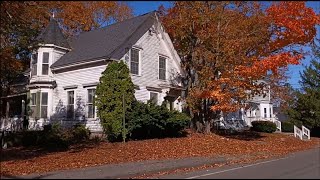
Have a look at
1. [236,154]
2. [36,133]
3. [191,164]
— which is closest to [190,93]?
[236,154]

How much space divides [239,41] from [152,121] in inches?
278

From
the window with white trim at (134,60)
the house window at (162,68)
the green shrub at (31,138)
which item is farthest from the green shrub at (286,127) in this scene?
the green shrub at (31,138)

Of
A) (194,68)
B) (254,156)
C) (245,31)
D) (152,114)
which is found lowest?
(254,156)

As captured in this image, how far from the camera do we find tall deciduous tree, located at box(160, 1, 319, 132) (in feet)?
73.3

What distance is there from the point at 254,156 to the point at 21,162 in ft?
33.9

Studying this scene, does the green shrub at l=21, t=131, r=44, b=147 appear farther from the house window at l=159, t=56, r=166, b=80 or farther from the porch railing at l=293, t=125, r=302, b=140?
the porch railing at l=293, t=125, r=302, b=140

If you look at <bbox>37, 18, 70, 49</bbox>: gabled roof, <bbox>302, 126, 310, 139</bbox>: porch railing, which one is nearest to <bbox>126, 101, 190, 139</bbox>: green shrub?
<bbox>37, 18, 70, 49</bbox>: gabled roof

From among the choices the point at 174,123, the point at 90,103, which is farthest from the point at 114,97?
the point at 90,103

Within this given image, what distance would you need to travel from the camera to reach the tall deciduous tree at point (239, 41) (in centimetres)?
2234

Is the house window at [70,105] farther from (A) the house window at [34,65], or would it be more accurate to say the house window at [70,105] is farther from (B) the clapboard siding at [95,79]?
(A) the house window at [34,65]

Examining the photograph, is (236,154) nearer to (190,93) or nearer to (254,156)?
(254,156)

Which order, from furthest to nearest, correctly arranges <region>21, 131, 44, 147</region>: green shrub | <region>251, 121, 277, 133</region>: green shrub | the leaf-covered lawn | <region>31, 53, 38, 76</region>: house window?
<region>251, 121, 277, 133</region>: green shrub < <region>31, 53, 38, 76</region>: house window < <region>21, 131, 44, 147</region>: green shrub < the leaf-covered lawn

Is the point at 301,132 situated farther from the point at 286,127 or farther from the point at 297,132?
the point at 286,127

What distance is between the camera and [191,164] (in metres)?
14.8
